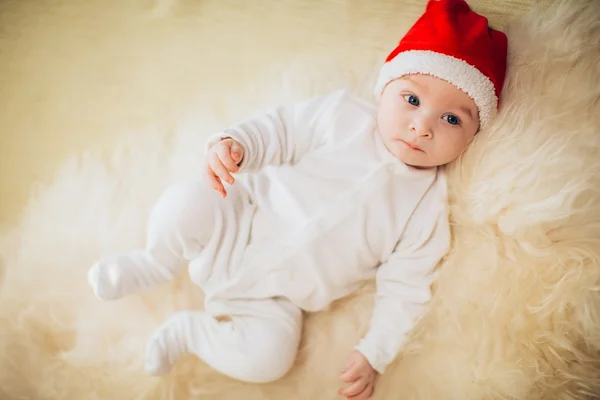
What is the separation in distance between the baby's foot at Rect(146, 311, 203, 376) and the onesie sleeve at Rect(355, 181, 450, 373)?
1.10 feet

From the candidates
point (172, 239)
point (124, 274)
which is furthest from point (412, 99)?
point (124, 274)

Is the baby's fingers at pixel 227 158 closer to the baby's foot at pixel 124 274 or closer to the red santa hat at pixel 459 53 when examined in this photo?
the baby's foot at pixel 124 274

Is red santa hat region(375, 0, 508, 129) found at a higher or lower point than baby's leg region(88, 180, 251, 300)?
higher

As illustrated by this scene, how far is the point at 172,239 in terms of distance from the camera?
0.94m

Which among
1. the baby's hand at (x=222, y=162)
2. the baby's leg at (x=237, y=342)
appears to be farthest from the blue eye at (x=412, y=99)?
the baby's leg at (x=237, y=342)

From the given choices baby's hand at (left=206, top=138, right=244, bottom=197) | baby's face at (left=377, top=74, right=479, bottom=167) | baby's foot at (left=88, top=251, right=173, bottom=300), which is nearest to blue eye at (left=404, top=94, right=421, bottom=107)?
baby's face at (left=377, top=74, right=479, bottom=167)

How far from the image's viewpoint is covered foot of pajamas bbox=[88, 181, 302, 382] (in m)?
→ 0.93

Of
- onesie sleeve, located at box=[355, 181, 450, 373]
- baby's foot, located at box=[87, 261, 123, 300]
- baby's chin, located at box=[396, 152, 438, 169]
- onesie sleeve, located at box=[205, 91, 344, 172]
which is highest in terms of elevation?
onesie sleeve, located at box=[205, 91, 344, 172]

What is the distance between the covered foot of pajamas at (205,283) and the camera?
0.93m

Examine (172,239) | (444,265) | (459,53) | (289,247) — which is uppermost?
(459,53)

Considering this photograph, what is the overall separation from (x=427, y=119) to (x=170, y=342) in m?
0.65

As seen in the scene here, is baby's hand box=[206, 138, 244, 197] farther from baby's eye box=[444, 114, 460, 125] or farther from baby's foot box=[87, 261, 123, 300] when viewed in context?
baby's eye box=[444, 114, 460, 125]

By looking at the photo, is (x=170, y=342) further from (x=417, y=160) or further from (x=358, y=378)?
(x=417, y=160)

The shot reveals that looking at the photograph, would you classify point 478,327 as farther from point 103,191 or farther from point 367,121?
point 103,191
